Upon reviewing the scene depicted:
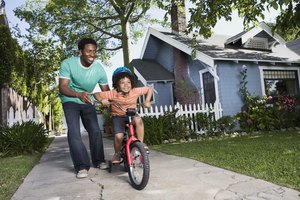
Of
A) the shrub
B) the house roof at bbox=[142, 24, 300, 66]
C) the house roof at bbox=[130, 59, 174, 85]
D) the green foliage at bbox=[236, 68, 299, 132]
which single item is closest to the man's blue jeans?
the shrub

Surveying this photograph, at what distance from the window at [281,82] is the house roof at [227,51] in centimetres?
60

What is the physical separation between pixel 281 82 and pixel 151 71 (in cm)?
603

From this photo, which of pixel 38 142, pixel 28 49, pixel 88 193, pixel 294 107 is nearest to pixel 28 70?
pixel 28 49

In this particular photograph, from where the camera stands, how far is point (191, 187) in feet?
10.7

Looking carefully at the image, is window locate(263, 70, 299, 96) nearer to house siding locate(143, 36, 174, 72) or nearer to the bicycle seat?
house siding locate(143, 36, 174, 72)

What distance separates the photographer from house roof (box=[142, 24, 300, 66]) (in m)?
11.6

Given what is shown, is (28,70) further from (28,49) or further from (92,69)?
(92,69)

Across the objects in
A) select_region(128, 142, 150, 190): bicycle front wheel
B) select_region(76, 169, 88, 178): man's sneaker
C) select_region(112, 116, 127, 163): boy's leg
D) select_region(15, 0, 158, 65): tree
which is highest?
select_region(15, 0, 158, 65): tree

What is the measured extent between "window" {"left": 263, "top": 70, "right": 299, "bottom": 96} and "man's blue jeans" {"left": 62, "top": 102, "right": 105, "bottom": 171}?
9999 mm

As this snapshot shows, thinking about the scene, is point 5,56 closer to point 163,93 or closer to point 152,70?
point 152,70

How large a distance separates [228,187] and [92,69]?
248 cm

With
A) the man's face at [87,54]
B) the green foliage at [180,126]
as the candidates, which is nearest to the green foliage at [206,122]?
the green foliage at [180,126]

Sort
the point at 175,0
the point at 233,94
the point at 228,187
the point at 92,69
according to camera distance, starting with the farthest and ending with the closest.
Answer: the point at 233,94, the point at 175,0, the point at 92,69, the point at 228,187

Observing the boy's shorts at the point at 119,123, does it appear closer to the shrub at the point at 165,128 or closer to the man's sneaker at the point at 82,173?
the man's sneaker at the point at 82,173
